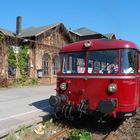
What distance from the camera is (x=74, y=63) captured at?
10.2 meters

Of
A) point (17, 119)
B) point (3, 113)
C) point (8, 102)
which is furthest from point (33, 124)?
point (8, 102)

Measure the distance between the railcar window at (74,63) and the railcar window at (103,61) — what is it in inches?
10.3

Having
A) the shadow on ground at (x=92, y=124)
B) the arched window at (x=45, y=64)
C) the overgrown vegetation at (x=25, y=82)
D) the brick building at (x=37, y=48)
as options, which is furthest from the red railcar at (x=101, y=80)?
the arched window at (x=45, y=64)

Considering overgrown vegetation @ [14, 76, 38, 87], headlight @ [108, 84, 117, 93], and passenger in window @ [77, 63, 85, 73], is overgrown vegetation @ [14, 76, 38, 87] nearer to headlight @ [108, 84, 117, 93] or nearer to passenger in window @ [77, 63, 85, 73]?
passenger in window @ [77, 63, 85, 73]

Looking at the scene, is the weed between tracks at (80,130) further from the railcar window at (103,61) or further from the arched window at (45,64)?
the arched window at (45,64)

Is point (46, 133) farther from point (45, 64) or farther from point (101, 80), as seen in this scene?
point (45, 64)

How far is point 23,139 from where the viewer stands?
8328 mm

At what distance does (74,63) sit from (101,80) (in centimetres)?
132

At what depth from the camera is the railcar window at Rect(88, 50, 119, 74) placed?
9.28 m

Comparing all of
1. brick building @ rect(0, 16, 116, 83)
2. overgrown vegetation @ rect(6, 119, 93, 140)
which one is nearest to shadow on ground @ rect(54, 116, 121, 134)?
overgrown vegetation @ rect(6, 119, 93, 140)

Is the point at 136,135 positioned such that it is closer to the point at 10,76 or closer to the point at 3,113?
the point at 3,113

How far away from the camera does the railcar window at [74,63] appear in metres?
9.95

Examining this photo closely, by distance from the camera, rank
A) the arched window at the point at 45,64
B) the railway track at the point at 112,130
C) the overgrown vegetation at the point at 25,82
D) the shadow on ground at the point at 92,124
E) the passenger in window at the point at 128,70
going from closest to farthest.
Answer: the railway track at the point at 112,130 < the passenger in window at the point at 128,70 < the shadow on ground at the point at 92,124 < the overgrown vegetation at the point at 25,82 < the arched window at the point at 45,64

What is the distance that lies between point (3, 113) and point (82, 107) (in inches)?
140
